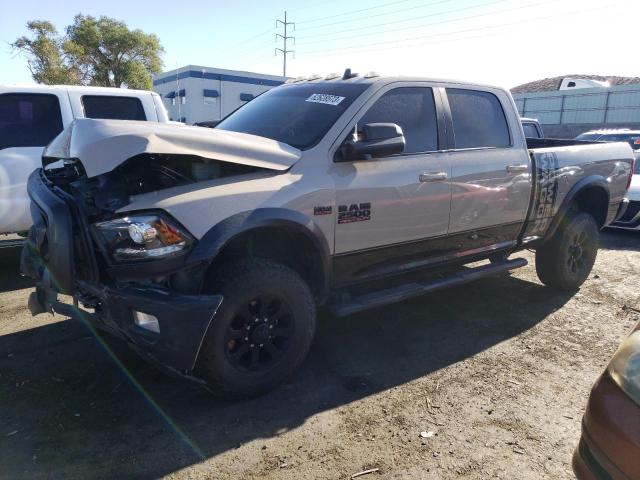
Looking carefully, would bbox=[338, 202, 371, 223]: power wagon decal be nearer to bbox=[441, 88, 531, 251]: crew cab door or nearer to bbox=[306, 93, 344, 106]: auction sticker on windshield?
bbox=[306, 93, 344, 106]: auction sticker on windshield

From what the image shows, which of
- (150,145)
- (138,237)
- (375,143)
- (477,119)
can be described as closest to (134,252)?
(138,237)

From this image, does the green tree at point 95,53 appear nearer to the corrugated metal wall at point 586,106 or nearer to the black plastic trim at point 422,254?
the corrugated metal wall at point 586,106

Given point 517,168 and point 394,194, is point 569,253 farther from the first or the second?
point 394,194

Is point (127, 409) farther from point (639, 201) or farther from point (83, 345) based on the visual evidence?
point (639, 201)

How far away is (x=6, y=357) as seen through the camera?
3.68m

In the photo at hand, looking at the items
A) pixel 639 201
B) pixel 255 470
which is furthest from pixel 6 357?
pixel 639 201

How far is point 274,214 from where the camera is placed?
3.01 m

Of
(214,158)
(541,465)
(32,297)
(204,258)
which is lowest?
(541,465)

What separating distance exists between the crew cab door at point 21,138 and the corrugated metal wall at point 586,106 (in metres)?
26.7

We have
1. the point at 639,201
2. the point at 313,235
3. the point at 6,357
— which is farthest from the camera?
the point at 639,201

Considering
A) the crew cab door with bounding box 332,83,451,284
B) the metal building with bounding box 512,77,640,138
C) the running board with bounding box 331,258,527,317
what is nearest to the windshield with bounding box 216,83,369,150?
the crew cab door with bounding box 332,83,451,284

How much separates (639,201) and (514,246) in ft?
15.1

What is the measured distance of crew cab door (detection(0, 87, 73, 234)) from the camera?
18.0 ft

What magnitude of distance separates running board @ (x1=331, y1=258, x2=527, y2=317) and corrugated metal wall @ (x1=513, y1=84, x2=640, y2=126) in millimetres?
25133
